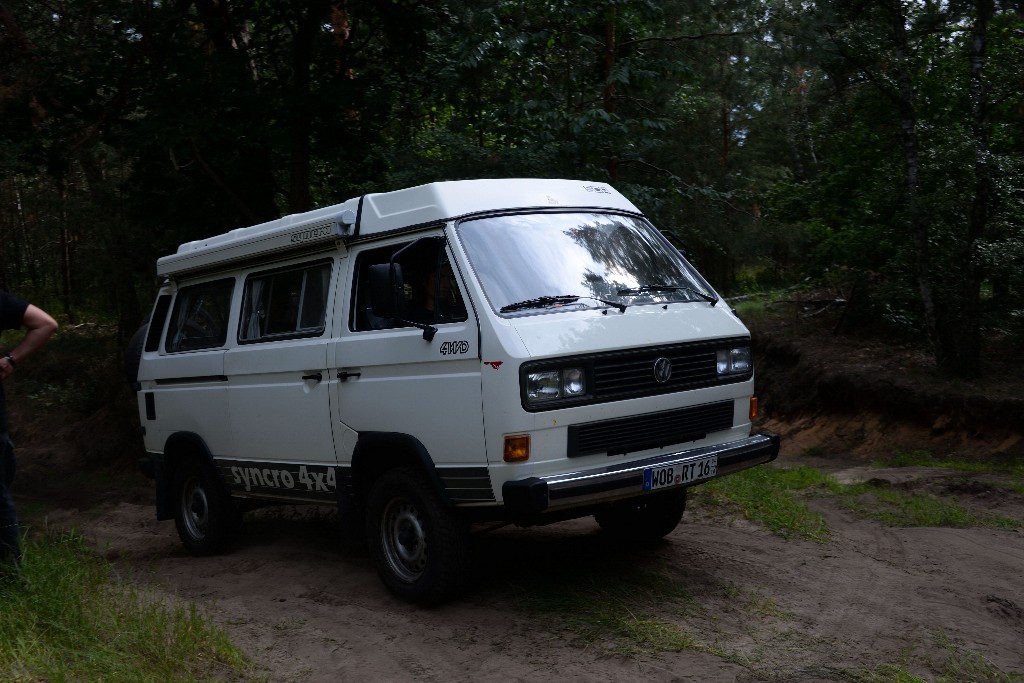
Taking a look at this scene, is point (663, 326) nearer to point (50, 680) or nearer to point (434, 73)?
point (50, 680)

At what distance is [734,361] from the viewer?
6164 millimetres

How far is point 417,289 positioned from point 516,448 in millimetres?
1421

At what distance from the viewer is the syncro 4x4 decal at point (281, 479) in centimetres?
650

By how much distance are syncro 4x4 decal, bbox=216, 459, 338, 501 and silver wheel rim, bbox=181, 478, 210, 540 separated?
2.03 ft

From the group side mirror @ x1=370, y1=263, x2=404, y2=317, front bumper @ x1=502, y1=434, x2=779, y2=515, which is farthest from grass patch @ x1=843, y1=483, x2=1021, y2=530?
side mirror @ x1=370, y1=263, x2=404, y2=317

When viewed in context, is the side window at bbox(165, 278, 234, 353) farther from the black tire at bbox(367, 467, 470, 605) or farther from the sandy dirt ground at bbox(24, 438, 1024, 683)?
the black tire at bbox(367, 467, 470, 605)

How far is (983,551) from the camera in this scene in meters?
6.63

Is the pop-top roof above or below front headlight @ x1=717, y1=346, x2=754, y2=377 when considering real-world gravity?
above

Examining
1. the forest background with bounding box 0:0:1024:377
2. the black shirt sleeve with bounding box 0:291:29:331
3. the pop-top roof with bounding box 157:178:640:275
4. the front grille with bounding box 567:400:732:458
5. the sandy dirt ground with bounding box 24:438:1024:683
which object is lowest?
the sandy dirt ground with bounding box 24:438:1024:683

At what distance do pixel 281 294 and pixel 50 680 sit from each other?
3.45 m

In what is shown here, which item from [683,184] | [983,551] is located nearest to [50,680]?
[983,551]

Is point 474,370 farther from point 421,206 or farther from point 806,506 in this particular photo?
point 806,506

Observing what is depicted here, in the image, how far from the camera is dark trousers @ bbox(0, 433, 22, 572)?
5328mm

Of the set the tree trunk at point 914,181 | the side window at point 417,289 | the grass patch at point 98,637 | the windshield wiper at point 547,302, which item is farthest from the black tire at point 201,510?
the tree trunk at point 914,181
